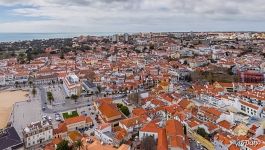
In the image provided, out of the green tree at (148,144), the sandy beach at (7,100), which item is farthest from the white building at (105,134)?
the sandy beach at (7,100)

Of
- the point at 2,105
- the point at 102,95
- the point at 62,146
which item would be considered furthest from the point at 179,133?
the point at 2,105

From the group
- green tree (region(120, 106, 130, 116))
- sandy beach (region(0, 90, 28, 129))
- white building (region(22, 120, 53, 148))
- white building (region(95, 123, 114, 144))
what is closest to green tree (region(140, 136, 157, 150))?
white building (region(95, 123, 114, 144))

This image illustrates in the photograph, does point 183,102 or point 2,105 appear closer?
point 183,102

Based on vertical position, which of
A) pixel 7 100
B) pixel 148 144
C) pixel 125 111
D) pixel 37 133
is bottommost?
pixel 7 100

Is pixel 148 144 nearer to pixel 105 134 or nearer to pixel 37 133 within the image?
pixel 105 134

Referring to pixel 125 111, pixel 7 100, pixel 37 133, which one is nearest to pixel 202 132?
pixel 125 111

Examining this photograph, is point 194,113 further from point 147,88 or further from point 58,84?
point 58,84
